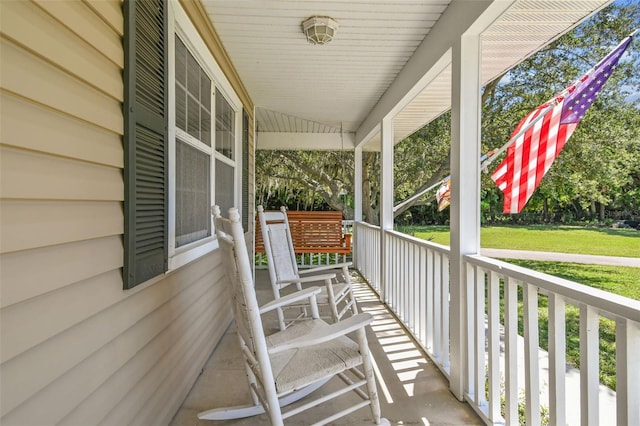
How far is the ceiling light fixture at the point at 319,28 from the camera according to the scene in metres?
2.60

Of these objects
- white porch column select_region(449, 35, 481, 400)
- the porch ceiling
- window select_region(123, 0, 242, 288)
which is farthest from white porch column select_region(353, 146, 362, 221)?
white porch column select_region(449, 35, 481, 400)

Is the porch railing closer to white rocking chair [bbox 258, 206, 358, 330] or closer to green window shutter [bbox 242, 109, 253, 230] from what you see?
white rocking chair [bbox 258, 206, 358, 330]

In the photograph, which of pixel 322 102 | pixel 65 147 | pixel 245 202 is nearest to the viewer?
pixel 65 147

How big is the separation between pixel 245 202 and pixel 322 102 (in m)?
1.67

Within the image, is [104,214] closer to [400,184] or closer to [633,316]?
[633,316]

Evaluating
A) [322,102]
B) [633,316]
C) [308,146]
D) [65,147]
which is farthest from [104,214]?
[308,146]

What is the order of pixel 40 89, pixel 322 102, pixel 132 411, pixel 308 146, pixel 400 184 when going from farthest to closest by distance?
pixel 400 184
pixel 308 146
pixel 322 102
pixel 132 411
pixel 40 89

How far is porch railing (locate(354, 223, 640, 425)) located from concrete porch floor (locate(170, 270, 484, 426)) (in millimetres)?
124

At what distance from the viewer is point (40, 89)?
98cm

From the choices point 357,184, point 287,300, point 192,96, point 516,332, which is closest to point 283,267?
point 287,300

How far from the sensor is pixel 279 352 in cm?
161

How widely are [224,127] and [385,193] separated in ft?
7.09

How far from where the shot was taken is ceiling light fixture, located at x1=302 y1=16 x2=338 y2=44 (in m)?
2.60

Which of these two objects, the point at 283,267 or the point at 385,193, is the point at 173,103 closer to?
the point at 283,267
